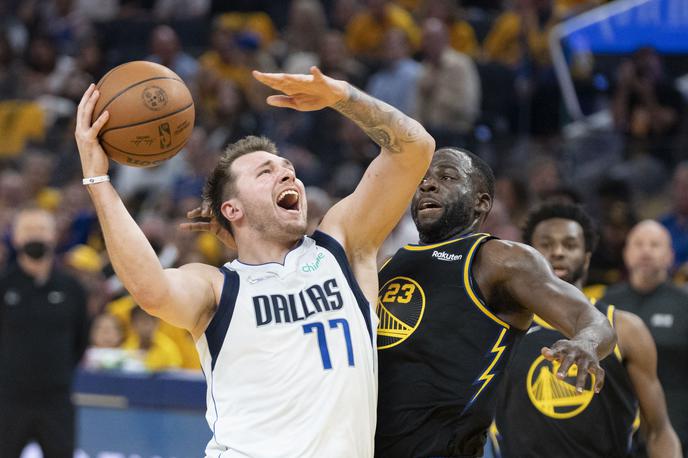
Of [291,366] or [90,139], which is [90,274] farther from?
[291,366]

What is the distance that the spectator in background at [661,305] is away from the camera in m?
7.48

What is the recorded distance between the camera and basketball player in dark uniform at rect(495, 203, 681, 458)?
560cm

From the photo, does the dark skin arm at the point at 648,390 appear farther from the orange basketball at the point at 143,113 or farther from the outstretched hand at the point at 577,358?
the orange basketball at the point at 143,113

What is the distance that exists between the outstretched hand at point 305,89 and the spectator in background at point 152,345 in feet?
17.4

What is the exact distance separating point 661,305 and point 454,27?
625 centimetres

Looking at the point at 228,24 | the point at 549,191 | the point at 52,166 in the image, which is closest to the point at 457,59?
the point at 549,191

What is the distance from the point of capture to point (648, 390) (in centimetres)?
564

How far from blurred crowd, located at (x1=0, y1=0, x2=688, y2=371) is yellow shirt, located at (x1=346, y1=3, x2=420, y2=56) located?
18 millimetres

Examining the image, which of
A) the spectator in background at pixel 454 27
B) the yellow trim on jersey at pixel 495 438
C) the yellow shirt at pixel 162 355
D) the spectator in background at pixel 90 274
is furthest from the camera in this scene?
the spectator in background at pixel 454 27

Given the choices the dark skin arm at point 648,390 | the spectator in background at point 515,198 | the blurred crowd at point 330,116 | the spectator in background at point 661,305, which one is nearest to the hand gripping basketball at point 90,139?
the dark skin arm at point 648,390

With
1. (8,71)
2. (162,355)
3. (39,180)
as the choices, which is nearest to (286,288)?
(162,355)

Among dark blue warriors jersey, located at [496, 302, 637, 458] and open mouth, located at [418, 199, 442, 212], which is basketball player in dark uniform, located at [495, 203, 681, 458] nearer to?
dark blue warriors jersey, located at [496, 302, 637, 458]

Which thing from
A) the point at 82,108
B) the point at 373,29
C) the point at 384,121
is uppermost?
the point at 373,29

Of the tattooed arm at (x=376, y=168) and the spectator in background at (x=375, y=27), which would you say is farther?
the spectator in background at (x=375, y=27)
